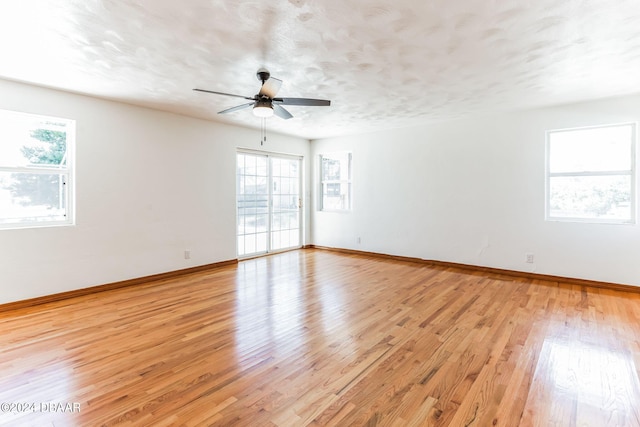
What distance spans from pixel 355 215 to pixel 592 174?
3.85m

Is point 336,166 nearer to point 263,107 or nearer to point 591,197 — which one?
point 263,107

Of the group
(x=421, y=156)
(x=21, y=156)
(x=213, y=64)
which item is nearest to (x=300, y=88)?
→ (x=213, y=64)

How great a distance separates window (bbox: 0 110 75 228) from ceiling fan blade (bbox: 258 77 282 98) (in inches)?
105

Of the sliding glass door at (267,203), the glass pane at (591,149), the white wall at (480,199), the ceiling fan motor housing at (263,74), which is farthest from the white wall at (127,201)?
the glass pane at (591,149)

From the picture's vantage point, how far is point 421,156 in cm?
565

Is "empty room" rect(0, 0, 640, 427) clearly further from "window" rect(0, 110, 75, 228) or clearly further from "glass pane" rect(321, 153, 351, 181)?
"glass pane" rect(321, 153, 351, 181)

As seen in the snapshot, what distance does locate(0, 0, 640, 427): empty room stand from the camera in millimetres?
2037

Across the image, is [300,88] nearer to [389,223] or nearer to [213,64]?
[213,64]

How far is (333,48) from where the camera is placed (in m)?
2.67

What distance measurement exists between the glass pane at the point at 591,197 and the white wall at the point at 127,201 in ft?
17.0

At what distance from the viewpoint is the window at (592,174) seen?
4.06 metres

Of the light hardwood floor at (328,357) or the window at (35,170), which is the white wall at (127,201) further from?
the light hardwood floor at (328,357)

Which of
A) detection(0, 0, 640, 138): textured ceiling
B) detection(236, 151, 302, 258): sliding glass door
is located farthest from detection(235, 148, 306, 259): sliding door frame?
detection(0, 0, 640, 138): textured ceiling

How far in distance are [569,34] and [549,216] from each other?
9.55 feet
